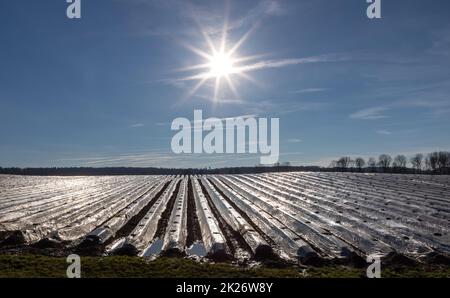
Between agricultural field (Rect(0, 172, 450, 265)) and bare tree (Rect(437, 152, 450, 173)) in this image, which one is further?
bare tree (Rect(437, 152, 450, 173))

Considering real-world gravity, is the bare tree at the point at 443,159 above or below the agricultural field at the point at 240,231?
above

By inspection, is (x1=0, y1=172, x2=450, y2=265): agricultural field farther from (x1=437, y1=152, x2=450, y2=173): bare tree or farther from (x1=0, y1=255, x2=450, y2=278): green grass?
(x1=437, y1=152, x2=450, y2=173): bare tree

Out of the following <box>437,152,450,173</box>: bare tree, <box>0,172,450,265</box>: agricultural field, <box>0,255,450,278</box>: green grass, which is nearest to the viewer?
<box>0,255,450,278</box>: green grass

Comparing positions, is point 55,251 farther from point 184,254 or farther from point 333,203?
point 333,203

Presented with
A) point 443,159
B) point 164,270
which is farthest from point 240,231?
point 443,159

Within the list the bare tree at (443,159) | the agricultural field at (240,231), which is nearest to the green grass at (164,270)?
the agricultural field at (240,231)

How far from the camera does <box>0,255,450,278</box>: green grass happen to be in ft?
18.8

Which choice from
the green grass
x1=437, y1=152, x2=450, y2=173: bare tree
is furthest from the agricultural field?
x1=437, y1=152, x2=450, y2=173: bare tree

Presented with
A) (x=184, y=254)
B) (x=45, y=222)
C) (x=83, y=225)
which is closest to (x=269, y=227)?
(x=184, y=254)

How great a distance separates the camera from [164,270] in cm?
589

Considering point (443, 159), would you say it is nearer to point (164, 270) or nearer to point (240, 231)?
point (240, 231)

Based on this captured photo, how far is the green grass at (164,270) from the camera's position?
18.8 feet

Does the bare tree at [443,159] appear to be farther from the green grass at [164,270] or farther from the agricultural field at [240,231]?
the green grass at [164,270]
